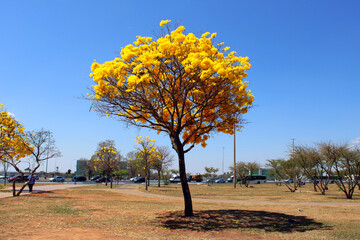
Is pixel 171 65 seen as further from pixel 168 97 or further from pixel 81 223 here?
pixel 81 223

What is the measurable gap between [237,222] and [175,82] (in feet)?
19.2

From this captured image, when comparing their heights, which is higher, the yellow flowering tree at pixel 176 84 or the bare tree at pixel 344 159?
the yellow flowering tree at pixel 176 84

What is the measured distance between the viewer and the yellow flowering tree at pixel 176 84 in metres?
10.7

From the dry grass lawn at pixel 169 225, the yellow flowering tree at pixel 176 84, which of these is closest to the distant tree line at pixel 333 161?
the dry grass lawn at pixel 169 225

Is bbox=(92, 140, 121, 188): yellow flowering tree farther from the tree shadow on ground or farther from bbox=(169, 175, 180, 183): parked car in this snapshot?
bbox=(169, 175, 180, 183): parked car

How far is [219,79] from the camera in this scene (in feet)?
36.3

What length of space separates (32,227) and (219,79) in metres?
8.15

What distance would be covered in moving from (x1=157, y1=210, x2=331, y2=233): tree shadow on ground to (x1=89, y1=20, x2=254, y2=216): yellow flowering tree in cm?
87

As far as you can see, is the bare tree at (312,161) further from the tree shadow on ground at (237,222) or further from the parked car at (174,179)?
the parked car at (174,179)

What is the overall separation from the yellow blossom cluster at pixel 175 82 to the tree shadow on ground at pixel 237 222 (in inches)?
135

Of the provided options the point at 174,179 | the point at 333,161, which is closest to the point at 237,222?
the point at 333,161

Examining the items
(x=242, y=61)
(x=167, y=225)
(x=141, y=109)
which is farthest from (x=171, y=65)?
(x=167, y=225)

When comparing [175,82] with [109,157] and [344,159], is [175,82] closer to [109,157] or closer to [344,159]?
[344,159]

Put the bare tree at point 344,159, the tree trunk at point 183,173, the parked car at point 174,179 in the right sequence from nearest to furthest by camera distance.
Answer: the tree trunk at point 183,173
the bare tree at point 344,159
the parked car at point 174,179
